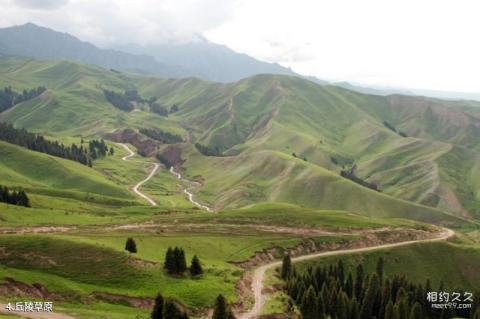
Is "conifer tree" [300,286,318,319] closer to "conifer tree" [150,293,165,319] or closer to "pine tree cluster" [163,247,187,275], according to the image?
"pine tree cluster" [163,247,187,275]

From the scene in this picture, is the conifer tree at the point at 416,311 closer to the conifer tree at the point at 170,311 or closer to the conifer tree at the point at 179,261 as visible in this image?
the conifer tree at the point at 179,261

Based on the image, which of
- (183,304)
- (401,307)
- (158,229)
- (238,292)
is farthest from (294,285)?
(158,229)

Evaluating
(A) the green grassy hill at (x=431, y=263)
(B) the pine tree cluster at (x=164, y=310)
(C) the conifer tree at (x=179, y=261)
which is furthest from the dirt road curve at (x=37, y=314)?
(A) the green grassy hill at (x=431, y=263)

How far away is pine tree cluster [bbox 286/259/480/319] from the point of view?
103188mm

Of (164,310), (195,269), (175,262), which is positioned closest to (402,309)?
(195,269)

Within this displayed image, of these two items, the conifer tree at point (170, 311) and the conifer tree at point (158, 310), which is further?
the conifer tree at point (158, 310)

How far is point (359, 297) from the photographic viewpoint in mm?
123625

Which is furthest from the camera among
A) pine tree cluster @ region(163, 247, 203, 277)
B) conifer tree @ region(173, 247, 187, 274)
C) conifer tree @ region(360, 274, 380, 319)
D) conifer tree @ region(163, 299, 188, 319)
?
conifer tree @ region(360, 274, 380, 319)

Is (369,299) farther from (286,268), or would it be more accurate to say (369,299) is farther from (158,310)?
(158,310)

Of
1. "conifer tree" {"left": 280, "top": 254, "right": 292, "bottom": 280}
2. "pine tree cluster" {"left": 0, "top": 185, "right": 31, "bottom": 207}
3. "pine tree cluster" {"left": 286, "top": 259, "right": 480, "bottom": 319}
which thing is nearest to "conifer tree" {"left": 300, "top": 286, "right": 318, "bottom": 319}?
"pine tree cluster" {"left": 286, "top": 259, "right": 480, "bottom": 319}

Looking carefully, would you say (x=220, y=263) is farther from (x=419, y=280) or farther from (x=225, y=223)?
(x=419, y=280)

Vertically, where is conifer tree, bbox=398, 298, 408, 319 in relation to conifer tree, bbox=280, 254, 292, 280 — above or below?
below

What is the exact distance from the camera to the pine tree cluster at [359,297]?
10319 centimetres

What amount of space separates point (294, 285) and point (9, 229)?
6931cm
